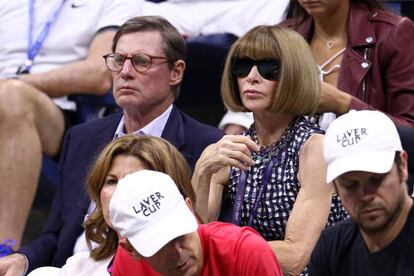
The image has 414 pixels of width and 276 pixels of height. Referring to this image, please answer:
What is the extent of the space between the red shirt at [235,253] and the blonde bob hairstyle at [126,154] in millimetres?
339

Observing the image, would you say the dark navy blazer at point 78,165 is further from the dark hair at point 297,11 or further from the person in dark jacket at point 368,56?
the dark hair at point 297,11

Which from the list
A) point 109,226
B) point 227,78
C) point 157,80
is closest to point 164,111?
point 157,80

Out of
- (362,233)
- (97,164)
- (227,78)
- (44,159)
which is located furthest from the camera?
(44,159)

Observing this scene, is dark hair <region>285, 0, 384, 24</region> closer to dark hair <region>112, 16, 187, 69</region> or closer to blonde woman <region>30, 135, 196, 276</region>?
dark hair <region>112, 16, 187, 69</region>

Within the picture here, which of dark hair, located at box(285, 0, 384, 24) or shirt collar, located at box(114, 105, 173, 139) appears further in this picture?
dark hair, located at box(285, 0, 384, 24)

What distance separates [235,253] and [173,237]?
0.30 meters

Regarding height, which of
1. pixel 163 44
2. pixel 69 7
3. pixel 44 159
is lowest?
pixel 44 159

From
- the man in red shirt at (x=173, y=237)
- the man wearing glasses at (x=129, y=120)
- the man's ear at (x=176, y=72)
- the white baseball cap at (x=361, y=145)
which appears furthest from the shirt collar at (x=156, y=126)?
the white baseball cap at (x=361, y=145)

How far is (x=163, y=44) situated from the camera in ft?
16.0

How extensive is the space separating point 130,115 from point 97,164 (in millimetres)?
785

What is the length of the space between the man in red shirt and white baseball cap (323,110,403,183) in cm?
40

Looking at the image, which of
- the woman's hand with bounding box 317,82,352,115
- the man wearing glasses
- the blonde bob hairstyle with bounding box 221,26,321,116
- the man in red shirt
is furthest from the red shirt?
the man wearing glasses

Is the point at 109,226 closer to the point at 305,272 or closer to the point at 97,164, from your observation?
the point at 97,164

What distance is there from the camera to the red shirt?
3555 millimetres
